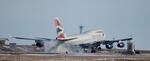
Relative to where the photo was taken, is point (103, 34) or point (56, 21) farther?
point (103, 34)

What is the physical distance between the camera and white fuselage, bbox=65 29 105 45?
6803 inches

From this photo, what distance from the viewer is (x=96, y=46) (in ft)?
582

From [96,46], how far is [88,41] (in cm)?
381

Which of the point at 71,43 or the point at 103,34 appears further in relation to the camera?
the point at 103,34

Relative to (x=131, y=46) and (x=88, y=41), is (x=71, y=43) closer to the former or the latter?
(x=88, y=41)

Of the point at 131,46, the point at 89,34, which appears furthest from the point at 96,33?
the point at 131,46

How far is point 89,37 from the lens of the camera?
7116 inches

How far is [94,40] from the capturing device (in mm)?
181625

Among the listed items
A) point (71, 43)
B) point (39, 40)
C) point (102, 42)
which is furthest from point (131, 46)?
point (39, 40)

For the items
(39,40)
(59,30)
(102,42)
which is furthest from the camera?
(102,42)

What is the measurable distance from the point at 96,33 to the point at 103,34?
133 inches

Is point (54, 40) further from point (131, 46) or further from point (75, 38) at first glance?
point (131, 46)

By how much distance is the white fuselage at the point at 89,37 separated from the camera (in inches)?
6803

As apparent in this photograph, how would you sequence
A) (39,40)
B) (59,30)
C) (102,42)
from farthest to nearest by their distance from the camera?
(102,42) < (59,30) < (39,40)
